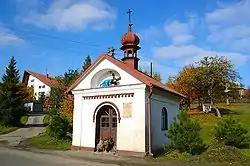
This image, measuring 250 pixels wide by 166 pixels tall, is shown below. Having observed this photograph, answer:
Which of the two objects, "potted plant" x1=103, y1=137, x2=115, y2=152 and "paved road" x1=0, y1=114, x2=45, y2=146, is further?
"paved road" x1=0, y1=114, x2=45, y2=146

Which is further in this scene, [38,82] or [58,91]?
[38,82]

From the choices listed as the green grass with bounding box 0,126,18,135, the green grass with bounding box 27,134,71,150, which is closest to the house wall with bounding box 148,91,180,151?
the green grass with bounding box 27,134,71,150

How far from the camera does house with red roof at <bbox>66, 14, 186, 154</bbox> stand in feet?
59.5

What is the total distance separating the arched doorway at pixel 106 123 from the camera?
770 inches

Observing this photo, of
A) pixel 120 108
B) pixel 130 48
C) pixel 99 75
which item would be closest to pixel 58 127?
pixel 99 75

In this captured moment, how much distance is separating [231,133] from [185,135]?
464cm

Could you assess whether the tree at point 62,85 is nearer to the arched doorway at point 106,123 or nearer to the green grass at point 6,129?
the green grass at point 6,129

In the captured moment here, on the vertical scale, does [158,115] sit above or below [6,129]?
above

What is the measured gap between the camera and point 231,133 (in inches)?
752

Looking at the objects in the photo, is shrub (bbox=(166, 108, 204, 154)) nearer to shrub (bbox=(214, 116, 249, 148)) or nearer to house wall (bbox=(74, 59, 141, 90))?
shrub (bbox=(214, 116, 249, 148))

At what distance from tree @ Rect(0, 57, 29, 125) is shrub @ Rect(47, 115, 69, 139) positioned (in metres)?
15.2

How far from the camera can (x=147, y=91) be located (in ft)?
60.4

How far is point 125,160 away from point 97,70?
715 cm

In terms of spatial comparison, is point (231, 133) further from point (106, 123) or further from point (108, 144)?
point (106, 123)
